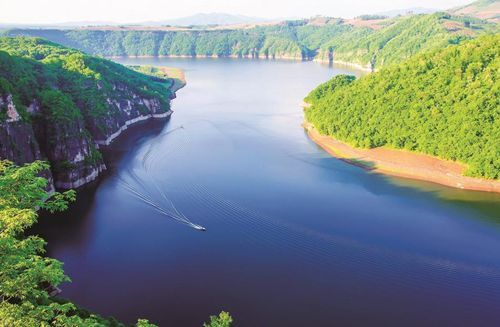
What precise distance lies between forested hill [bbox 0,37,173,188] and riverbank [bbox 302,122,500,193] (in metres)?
47.3

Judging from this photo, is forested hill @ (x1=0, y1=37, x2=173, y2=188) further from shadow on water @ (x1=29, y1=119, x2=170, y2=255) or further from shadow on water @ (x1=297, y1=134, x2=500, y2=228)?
shadow on water @ (x1=297, y1=134, x2=500, y2=228)

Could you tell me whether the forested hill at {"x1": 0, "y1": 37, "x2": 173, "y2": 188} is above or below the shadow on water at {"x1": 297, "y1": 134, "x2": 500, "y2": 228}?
above

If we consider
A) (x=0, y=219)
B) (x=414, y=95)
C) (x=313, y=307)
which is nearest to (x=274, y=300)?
(x=313, y=307)

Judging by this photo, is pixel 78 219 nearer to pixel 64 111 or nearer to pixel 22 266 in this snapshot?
pixel 64 111

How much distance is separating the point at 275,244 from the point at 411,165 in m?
37.7

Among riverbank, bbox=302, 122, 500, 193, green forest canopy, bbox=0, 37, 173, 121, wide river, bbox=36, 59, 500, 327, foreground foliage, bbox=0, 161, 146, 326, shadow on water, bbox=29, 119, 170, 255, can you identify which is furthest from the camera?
green forest canopy, bbox=0, 37, 173, 121

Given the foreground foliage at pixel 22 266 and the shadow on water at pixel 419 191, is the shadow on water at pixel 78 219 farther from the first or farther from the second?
the shadow on water at pixel 419 191

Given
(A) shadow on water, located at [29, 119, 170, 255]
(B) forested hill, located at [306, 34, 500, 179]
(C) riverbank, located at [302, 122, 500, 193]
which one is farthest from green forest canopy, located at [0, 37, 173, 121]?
(B) forested hill, located at [306, 34, 500, 179]

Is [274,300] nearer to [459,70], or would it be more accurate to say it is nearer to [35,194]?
[35,194]

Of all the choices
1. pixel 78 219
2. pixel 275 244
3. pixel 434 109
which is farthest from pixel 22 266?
pixel 434 109

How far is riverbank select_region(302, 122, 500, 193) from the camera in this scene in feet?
→ 223

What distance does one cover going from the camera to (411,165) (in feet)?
247

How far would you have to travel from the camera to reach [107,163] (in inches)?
3105

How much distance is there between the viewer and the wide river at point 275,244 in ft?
127
